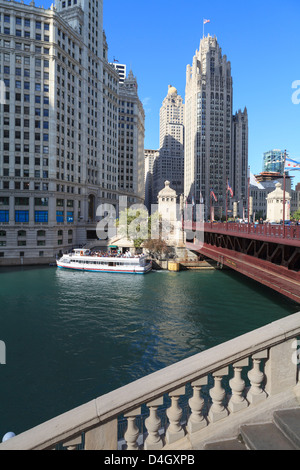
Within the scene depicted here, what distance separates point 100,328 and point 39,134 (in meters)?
59.0

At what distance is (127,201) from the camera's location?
121500 millimetres

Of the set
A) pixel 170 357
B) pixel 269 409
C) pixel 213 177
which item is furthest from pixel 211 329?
pixel 213 177

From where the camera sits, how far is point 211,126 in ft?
600

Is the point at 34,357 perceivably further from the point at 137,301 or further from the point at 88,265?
the point at 88,265

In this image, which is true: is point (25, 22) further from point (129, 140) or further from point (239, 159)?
point (239, 159)

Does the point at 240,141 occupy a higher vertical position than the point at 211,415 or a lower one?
higher

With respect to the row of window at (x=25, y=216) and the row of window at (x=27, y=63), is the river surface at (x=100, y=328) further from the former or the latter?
the row of window at (x=27, y=63)

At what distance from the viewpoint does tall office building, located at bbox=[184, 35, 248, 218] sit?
7160 inches

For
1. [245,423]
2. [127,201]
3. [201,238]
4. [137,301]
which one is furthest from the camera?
[127,201]

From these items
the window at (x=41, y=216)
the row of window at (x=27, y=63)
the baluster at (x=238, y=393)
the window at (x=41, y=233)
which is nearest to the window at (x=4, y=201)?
the window at (x=41, y=216)

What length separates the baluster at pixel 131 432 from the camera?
4.71m

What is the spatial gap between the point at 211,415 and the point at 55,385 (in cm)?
1549

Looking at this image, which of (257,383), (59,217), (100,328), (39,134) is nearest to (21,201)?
(59,217)

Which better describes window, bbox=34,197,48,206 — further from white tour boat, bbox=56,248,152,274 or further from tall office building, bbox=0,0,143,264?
white tour boat, bbox=56,248,152,274
